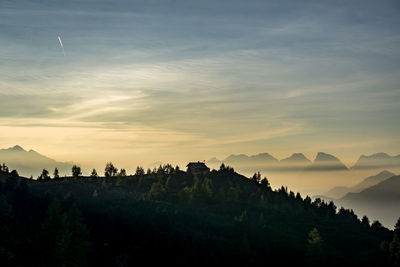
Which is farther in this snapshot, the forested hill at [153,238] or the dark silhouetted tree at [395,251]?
the dark silhouetted tree at [395,251]

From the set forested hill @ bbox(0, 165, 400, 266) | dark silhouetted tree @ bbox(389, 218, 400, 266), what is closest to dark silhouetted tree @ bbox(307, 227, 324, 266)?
forested hill @ bbox(0, 165, 400, 266)

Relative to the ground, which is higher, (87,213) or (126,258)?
→ (87,213)

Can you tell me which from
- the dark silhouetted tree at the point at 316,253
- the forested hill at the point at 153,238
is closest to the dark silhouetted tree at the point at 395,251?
the forested hill at the point at 153,238

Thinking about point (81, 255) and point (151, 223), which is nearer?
point (81, 255)

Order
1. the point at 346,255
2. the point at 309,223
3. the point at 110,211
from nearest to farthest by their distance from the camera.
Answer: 1. the point at 346,255
2. the point at 110,211
3. the point at 309,223

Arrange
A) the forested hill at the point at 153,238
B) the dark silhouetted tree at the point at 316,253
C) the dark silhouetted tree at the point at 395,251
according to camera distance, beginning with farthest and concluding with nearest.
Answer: the dark silhouetted tree at the point at 395,251 < the dark silhouetted tree at the point at 316,253 < the forested hill at the point at 153,238

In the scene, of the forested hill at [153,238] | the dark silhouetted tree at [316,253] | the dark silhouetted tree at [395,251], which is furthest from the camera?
the dark silhouetted tree at [395,251]

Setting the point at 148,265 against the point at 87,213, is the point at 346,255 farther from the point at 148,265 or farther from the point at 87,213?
the point at 87,213

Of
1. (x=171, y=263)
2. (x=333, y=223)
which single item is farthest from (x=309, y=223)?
(x=171, y=263)

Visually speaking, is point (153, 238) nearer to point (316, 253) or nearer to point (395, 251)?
point (316, 253)

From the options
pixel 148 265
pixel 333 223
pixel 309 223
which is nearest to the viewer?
pixel 148 265

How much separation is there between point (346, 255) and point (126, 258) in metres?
74.2

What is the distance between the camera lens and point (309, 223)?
18075cm

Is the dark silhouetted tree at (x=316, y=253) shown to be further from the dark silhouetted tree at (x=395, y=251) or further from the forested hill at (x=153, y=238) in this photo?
the dark silhouetted tree at (x=395, y=251)
